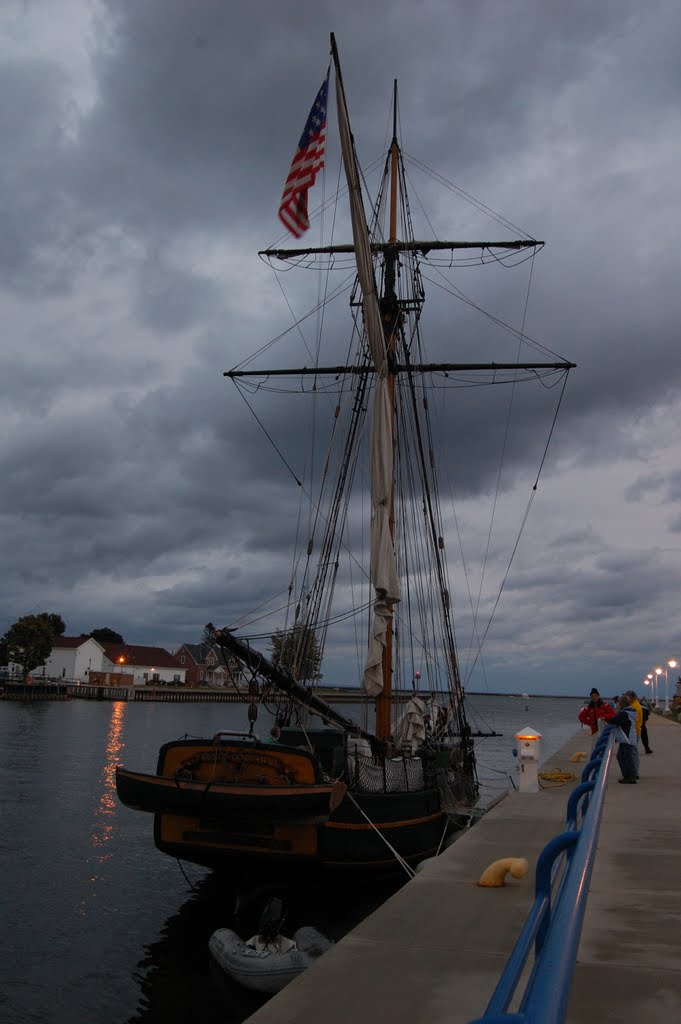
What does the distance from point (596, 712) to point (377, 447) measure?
878 centimetres

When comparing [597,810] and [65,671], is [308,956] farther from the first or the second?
[65,671]

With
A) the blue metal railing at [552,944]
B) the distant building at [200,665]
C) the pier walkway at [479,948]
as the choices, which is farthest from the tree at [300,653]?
the distant building at [200,665]

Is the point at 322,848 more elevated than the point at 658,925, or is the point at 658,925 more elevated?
the point at 658,925

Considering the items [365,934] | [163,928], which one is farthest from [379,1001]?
[163,928]

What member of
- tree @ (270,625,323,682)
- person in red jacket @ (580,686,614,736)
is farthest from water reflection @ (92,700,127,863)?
person in red jacket @ (580,686,614,736)

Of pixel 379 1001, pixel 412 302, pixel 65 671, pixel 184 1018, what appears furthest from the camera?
pixel 65 671

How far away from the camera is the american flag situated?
18578 millimetres

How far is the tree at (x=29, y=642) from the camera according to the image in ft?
388

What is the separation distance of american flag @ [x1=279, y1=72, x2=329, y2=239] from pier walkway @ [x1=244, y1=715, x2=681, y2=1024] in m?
14.1

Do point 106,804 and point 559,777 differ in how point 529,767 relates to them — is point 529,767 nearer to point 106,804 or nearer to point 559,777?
point 559,777

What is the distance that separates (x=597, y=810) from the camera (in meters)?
3.97

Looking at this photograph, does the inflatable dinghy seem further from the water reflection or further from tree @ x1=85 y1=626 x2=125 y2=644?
tree @ x1=85 y1=626 x2=125 y2=644

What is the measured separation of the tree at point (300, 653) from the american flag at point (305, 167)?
9.90 meters

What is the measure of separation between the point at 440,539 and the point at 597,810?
2233 cm
